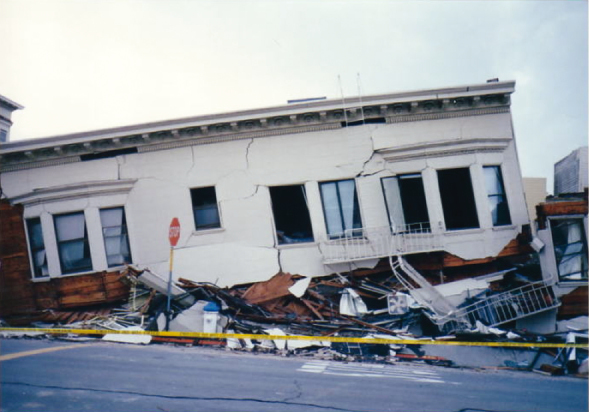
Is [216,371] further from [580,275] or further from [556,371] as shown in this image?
[580,275]

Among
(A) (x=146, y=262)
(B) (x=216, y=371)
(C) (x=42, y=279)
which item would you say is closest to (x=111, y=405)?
(B) (x=216, y=371)

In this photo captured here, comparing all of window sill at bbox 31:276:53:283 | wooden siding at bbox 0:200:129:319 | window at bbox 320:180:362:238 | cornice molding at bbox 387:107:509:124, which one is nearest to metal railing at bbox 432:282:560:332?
window at bbox 320:180:362:238

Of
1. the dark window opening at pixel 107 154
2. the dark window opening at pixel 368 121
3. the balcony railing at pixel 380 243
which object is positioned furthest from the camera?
the dark window opening at pixel 368 121

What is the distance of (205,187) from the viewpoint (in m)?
4.56

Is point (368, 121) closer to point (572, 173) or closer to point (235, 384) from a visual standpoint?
point (572, 173)

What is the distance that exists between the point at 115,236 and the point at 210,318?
1.48 m

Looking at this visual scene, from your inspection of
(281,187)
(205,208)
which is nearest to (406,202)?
(281,187)

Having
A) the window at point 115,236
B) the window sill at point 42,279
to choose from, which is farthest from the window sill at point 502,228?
the window sill at point 42,279

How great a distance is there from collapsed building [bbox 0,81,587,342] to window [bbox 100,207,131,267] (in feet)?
0.05

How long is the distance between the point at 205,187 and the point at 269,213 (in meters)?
0.86

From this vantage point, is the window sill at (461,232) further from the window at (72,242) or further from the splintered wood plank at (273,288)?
the window at (72,242)

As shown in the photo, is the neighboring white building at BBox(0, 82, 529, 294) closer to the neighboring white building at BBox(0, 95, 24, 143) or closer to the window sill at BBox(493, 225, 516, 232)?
the window sill at BBox(493, 225, 516, 232)

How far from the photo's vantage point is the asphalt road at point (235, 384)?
355 centimetres

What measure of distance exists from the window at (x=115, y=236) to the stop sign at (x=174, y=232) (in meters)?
0.48
